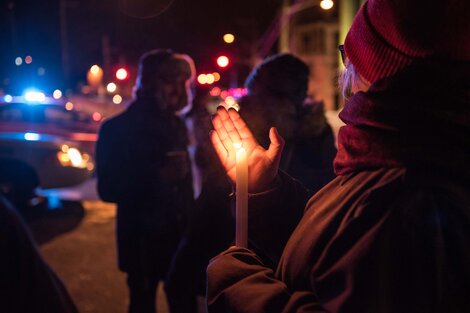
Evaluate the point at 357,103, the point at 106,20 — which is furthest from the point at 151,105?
the point at 106,20

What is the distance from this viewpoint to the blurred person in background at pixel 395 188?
0.97 metres

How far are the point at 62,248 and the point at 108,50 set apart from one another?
5645mm

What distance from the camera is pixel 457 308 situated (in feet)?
3.22

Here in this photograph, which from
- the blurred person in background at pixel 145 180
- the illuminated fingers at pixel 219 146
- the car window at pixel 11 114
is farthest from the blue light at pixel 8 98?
the illuminated fingers at pixel 219 146

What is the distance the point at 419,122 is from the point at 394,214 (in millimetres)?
210

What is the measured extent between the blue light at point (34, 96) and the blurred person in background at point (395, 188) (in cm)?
888

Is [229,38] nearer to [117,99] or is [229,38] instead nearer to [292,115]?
[292,115]

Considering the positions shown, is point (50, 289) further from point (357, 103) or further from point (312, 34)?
point (312, 34)

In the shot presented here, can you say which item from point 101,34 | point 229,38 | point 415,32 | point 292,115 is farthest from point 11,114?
point 415,32

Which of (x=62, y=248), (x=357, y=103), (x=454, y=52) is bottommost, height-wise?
(x=62, y=248)

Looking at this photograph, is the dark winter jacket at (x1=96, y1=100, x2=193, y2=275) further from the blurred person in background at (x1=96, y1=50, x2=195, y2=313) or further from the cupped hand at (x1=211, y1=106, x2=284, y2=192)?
the cupped hand at (x1=211, y1=106, x2=284, y2=192)

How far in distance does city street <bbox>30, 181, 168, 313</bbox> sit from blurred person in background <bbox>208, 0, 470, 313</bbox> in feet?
11.7

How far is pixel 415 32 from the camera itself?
107 cm

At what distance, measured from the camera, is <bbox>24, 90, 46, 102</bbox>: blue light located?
30.0ft
